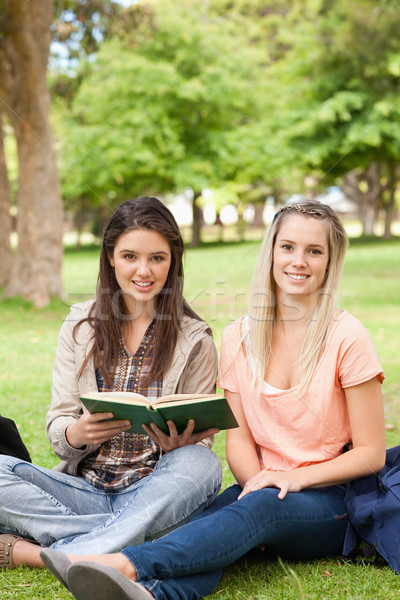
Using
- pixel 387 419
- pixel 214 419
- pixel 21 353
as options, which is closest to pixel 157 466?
pixel 214 419

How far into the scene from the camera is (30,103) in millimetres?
10320

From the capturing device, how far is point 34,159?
35.3 ft

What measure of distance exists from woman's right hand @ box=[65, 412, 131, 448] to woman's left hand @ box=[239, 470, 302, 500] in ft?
1.79

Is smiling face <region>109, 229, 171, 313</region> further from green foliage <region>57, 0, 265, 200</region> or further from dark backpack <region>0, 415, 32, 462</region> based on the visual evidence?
green foliage <region>57, 0, 265, 200</region>

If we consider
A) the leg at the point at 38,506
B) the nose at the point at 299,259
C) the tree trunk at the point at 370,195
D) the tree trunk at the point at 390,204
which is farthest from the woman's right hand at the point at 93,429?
the tree trunk at the point at 370,195

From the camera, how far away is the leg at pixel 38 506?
2.76 meters

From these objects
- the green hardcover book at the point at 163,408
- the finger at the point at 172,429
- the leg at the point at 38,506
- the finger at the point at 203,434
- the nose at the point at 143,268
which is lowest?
the leg at the point at 38,506

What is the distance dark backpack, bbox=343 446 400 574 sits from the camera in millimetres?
2605

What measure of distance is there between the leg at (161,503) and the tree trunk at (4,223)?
10.8m

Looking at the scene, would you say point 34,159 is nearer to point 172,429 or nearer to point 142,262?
point 142,262

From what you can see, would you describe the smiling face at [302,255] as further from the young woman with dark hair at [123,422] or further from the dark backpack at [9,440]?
the dark backpack at [9,440]

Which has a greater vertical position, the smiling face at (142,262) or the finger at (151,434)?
the smiling face at (142,262)

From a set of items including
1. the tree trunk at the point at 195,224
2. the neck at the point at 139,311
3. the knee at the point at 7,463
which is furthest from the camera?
the tree trunk at the point at 195,224

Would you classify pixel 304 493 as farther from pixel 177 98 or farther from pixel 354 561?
pixel 177 98
